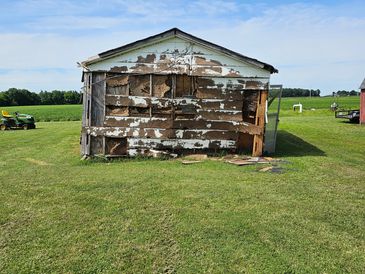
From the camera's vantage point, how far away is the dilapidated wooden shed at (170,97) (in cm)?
973

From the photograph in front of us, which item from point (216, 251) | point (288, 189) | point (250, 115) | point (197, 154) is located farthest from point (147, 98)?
point (216, 251)

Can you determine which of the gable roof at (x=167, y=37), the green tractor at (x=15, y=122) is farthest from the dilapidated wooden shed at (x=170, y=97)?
the green tractor at (x=15, y=122)

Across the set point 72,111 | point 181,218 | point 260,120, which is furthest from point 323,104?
point 181,218

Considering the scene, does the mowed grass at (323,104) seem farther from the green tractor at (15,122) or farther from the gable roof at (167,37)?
the gable roof at (167,37)

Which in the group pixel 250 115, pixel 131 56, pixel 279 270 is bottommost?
pixel 279 270

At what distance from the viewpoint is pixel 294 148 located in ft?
39.4

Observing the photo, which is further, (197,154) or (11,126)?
(11,126)

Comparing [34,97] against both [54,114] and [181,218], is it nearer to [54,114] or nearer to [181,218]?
[54,114]

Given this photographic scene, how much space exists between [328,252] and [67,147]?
9.87 metres

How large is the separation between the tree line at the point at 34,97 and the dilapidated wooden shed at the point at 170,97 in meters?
64.9

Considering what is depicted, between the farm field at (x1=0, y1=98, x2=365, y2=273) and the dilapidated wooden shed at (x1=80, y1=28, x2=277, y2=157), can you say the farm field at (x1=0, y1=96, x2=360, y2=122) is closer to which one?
the dilapidated wooden shed at (x1=80, y1=28, x2=277, y2=157)

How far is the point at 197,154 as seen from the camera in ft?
33.0

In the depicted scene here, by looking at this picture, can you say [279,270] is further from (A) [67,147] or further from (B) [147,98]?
(A) [67,147]

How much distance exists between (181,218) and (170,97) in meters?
5.44
